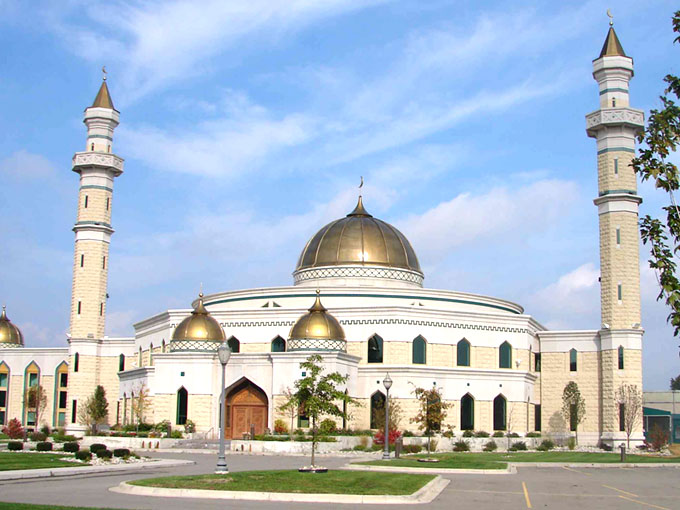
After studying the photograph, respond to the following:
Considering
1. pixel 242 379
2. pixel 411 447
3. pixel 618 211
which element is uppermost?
pixel 618 211

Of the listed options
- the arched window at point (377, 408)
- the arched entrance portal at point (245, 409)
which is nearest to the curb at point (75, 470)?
the arched entrance portal at point (245, 409)

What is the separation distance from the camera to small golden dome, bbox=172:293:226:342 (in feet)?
154

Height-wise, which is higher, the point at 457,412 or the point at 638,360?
the point at 638,360

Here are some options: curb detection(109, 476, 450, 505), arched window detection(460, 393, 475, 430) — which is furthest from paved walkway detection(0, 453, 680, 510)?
arched window detection(460, 393, 475, 430)

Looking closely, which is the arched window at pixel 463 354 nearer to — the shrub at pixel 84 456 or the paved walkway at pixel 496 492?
the paved walkway at pixel 496 492

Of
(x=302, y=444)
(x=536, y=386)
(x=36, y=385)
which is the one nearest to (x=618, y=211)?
(x=536, y=386)

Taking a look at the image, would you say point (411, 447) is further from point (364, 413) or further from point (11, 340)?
point (11, 340)

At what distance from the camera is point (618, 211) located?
4916 cm

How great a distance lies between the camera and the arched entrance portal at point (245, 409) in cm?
4672

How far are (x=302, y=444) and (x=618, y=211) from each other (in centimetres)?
2265

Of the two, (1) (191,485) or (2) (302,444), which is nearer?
(1) (191,485)

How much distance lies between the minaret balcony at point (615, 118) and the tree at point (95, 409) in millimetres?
34113

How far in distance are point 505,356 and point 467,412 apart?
424 centimetres

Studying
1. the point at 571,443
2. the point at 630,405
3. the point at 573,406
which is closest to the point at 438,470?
the point at 571,443
